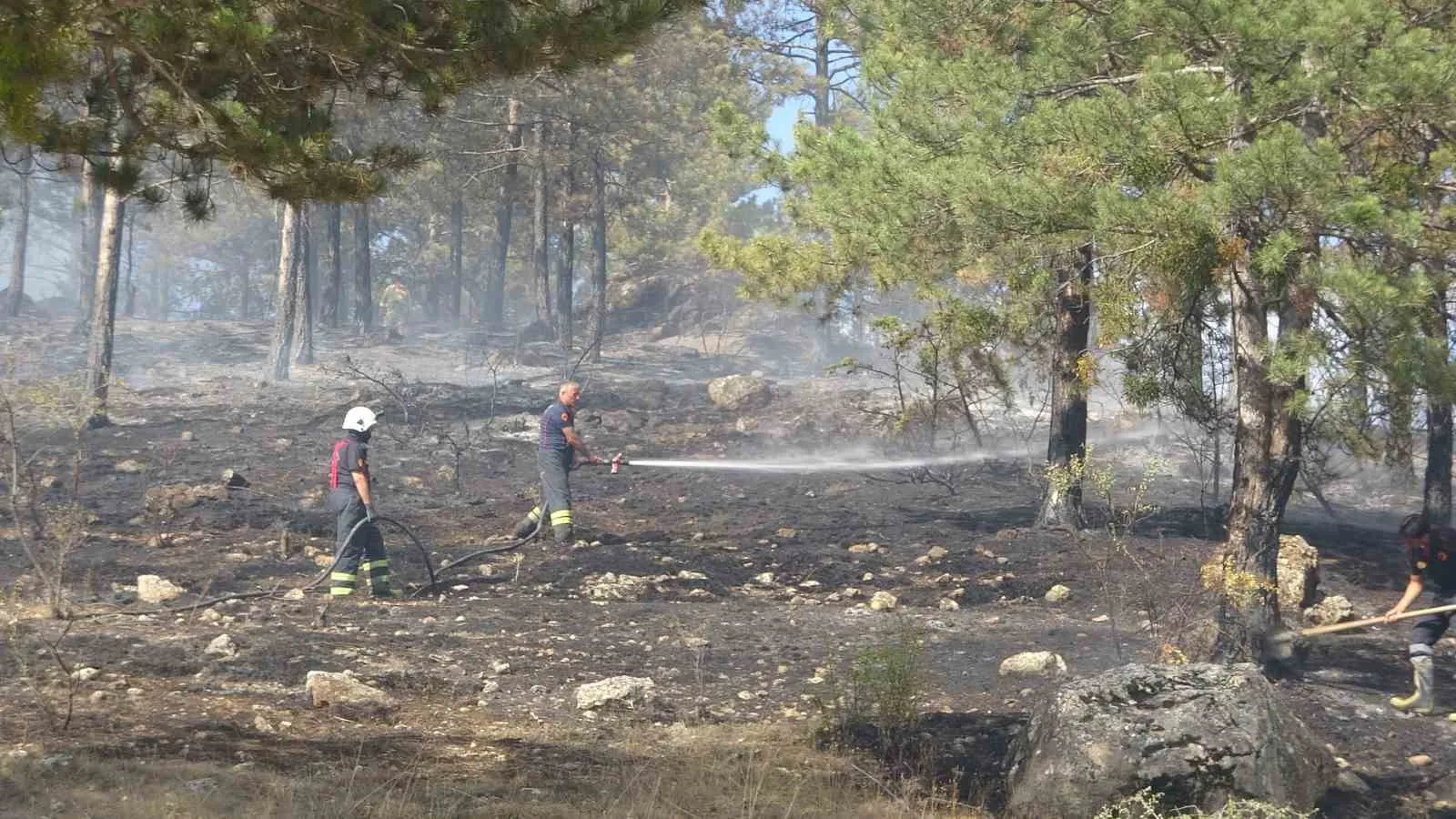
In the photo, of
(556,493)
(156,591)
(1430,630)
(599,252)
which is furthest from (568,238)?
(1430,630)

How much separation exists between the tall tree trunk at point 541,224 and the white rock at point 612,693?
21878mm

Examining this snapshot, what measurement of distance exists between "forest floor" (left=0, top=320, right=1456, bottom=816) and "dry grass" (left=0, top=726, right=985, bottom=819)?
0.02 metres

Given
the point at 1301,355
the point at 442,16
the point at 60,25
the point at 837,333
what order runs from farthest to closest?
the point at 837,333, the point at 1301,355, the point at 442,16, the point at 60,25

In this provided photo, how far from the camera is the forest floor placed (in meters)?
5.86

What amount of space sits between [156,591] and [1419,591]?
8.92 m

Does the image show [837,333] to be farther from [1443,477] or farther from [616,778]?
[616,778]

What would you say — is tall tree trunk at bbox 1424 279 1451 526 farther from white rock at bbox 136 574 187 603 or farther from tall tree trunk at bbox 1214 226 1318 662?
white rock at bbox 136 574 187 603

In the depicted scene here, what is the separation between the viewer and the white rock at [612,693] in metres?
7.49

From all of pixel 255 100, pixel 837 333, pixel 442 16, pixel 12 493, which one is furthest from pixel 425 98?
pixel 837 333

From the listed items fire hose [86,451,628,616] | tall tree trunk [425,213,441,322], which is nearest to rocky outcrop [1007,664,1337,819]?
fire hose [86,451,628,616]

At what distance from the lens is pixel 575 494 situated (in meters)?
16.7

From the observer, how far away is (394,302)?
59031 millimetres

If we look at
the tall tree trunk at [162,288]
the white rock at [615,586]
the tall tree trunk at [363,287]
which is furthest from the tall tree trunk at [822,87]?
the tall tree trunk at [162,288]

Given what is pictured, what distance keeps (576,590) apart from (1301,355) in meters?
6.09
